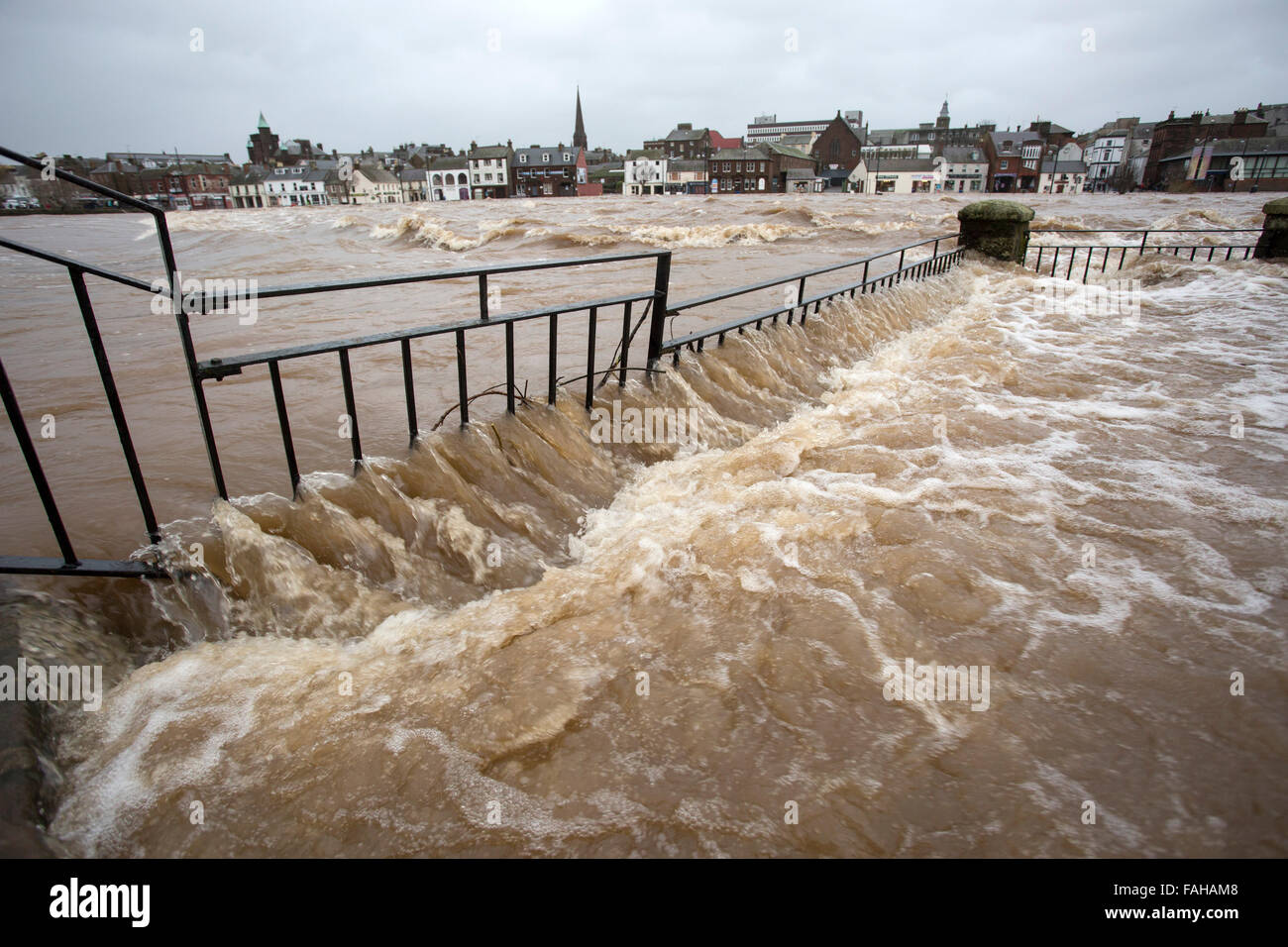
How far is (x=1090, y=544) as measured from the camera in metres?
3.82

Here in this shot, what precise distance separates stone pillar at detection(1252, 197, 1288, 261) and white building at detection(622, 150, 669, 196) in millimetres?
89836

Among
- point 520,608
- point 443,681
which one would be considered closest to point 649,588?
point 520,608

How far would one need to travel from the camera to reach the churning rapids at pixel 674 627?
2.17 meters

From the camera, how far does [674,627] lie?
3146 millimetres

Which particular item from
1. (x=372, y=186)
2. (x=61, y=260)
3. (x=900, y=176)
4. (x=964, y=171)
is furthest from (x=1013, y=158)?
(x=61, y=260)

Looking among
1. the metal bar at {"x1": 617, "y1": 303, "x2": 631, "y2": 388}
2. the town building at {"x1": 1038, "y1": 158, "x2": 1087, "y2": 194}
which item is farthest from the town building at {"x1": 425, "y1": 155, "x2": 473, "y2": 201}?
the metal bar at {"x1": 617, "y1": 303, "x2": 631, "y2": 388}

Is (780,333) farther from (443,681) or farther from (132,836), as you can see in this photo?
(132,836)

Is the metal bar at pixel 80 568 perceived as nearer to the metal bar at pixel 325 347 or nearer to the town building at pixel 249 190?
the metal bar at pixel 325 347

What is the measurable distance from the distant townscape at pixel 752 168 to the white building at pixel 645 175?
0.17 m

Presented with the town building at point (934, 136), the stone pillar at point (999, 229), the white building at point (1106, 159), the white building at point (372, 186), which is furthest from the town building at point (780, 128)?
the stone pillar at point (999, 229)

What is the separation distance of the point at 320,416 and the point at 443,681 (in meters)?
3.12

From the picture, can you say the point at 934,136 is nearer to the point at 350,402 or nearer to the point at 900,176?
the point at 900,176

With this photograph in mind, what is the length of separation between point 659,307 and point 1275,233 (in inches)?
639
